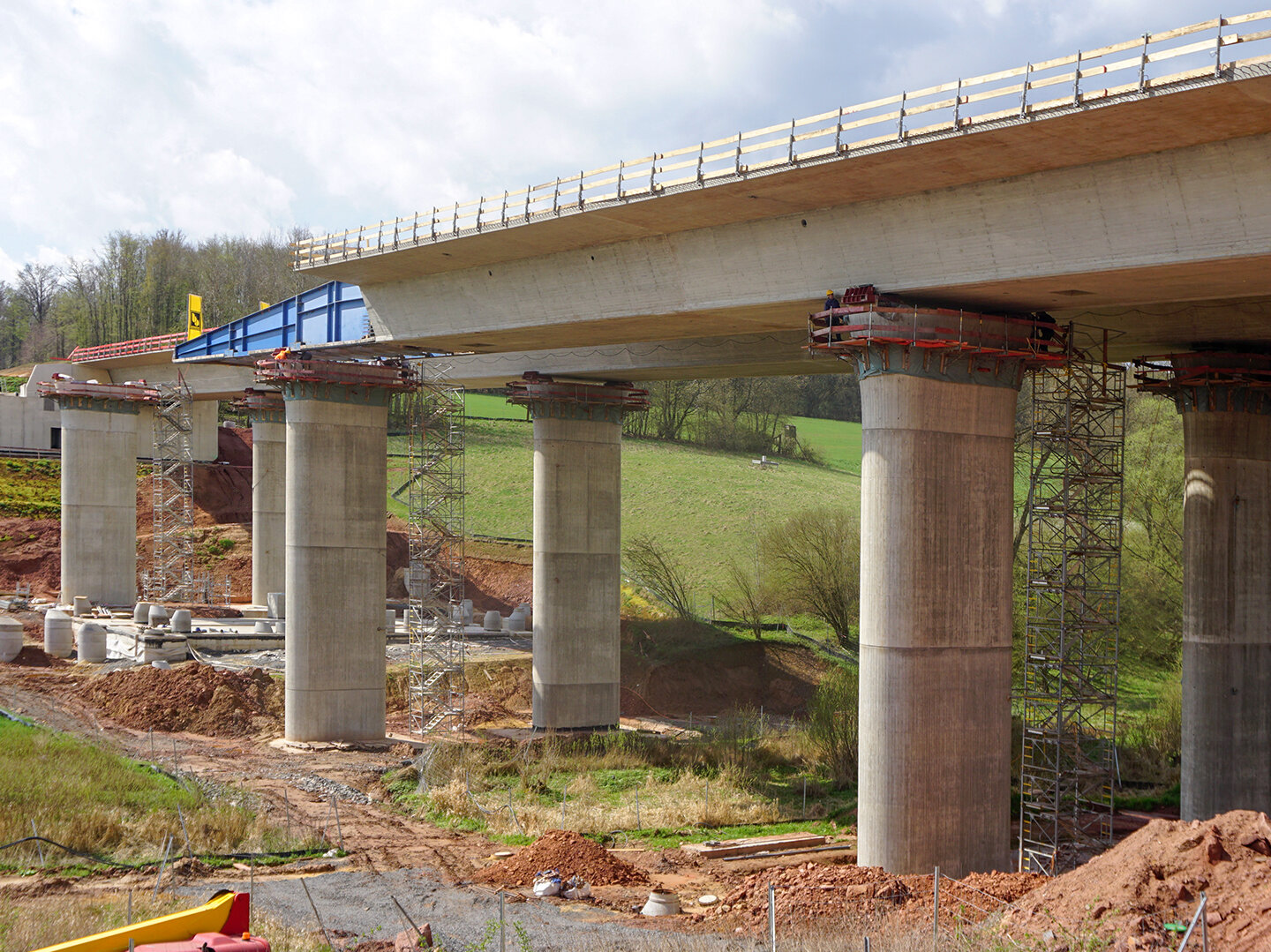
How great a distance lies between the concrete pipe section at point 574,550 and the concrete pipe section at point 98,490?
26.4 meters

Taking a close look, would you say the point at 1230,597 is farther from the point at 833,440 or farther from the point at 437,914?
the point at 833,440

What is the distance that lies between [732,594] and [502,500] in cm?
2608

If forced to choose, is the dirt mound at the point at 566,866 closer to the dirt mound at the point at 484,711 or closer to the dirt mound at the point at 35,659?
the dirt mound at the point at 484,711

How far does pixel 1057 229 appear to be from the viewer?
18.8 metres

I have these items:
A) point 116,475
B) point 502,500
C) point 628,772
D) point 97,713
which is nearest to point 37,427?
point 116,475

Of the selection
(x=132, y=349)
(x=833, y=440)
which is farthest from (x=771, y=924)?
(x=833, y=440)

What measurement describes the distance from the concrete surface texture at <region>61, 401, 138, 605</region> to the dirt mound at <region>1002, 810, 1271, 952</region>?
1916 inches

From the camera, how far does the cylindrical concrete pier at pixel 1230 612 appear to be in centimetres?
2708

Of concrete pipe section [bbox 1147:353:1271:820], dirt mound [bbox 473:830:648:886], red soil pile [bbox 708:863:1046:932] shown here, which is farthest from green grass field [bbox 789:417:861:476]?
red soil pile [bbox 708:863:1046:932]

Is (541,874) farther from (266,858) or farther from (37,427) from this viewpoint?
(37,427)

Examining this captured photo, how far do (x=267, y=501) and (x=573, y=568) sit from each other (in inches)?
937

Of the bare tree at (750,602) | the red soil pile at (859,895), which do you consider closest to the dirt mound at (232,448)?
the bare tree at (750,602)

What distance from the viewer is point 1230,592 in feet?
89.2

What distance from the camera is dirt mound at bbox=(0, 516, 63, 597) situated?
198 feet
